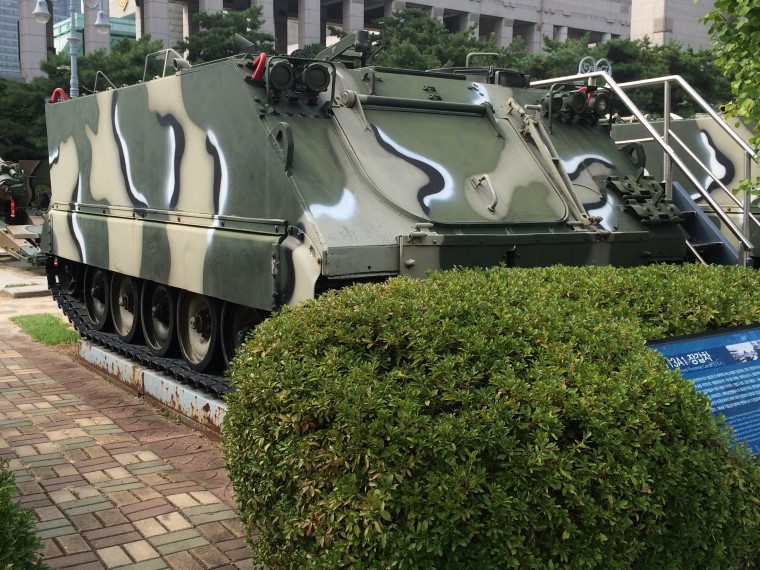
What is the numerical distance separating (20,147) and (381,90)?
16.4 meters

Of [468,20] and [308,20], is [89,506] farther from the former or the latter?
[468,20]

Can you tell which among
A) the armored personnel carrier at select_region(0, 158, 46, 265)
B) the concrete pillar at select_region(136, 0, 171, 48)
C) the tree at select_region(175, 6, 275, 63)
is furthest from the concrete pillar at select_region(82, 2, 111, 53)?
the armored personnel carrier at select_region(0, 158, 46, 265)

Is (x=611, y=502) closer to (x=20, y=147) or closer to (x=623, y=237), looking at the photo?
(x=623, y=237)

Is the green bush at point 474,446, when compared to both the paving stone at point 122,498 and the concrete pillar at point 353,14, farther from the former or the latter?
the concrete pillar at point 353,14

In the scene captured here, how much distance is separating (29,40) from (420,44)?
15020 mm

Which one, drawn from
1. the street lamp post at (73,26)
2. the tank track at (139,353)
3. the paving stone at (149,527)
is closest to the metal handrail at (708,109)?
the tank track at (139,353)

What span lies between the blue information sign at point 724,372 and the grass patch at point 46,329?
6.95 metres

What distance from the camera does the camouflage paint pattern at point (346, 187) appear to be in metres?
4.85

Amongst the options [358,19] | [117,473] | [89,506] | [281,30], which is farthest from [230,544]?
[281,30]

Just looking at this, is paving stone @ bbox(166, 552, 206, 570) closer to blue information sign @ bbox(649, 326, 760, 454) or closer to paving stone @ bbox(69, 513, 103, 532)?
paving stone @ bbox(69, 513, 103, 532)

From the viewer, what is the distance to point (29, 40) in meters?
31.4

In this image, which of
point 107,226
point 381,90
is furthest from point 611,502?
point 107,226

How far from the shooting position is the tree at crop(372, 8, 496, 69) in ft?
72.1

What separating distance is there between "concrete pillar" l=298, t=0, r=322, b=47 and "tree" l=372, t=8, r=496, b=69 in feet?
42.9
